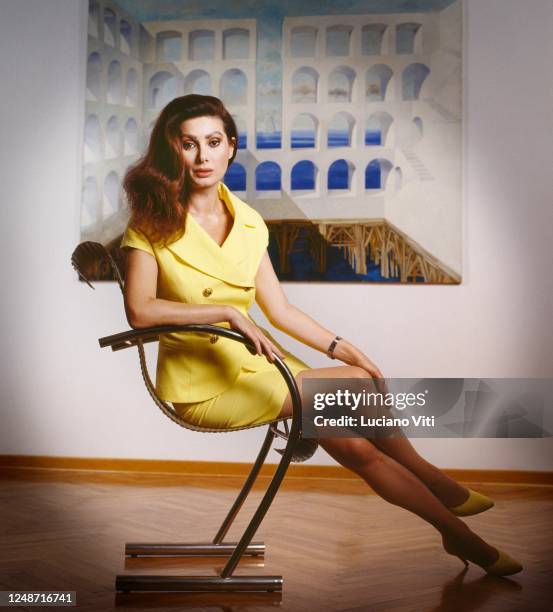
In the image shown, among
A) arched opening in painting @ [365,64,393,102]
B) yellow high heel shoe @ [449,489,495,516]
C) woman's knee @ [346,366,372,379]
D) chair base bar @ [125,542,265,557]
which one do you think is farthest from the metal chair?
arched opening in painting @ [365,64,393,102]

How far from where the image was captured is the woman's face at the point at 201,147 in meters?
2.52

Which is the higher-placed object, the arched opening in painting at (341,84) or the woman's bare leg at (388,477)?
the arched opening in painting at (341,84)

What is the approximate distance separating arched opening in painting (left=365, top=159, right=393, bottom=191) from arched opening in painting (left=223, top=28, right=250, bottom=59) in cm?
81

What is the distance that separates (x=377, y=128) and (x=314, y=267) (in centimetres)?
72

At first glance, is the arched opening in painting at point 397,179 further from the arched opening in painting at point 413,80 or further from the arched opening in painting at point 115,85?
the arched opening in painting at point 115,85

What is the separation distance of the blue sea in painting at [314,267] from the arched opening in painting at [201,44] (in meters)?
0.96

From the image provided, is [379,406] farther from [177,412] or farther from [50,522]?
[50,522]

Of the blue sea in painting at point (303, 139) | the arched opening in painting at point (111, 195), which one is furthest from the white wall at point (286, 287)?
the blue sea in painting at point (303, 139)

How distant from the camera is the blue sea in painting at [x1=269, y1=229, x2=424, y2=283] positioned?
3.96m

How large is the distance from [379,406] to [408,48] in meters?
2.36

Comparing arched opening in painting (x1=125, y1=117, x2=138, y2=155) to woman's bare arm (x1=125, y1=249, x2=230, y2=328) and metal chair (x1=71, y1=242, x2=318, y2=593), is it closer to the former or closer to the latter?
metal chair (x1=71, y1=242, x2=318, y2=593)

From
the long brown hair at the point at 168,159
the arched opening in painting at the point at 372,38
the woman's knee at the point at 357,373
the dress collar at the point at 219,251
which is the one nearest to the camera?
the woman's knee at the point at 357,373

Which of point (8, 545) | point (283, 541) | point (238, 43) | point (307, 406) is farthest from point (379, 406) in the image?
point (238, 43)

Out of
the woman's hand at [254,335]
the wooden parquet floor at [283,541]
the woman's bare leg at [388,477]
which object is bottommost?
the wooden parquet floor at [283,541]
